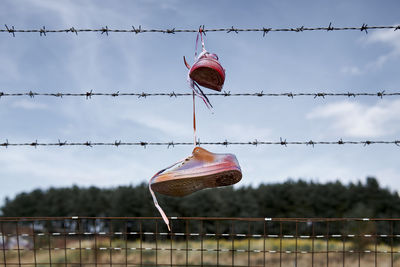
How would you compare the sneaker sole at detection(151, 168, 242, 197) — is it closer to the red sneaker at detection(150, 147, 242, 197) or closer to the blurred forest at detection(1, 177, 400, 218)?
the red sneaker at detection(150, 147, 242, 197)

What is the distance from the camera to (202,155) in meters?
2.38

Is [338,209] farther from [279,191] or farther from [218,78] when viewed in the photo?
[218,78]

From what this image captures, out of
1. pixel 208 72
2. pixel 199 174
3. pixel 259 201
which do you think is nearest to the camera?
pixel 199 174

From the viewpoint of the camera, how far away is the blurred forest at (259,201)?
18.7 meters

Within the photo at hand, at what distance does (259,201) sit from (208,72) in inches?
730

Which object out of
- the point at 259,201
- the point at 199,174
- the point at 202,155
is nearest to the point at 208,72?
the point at 202,155

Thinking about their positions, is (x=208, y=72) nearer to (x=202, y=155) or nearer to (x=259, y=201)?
(x=202, y=155)

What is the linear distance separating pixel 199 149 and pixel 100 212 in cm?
1931

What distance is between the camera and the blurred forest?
1869cm

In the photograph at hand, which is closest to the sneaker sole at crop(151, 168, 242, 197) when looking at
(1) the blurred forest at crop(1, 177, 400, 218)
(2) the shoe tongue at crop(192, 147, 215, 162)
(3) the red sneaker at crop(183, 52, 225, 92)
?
(2) the shoe tongue at crop(192, 147, 215, 162)

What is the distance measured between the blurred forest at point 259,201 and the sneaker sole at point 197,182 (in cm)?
1563

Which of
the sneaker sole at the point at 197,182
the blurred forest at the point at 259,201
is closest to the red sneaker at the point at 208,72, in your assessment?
the sneaker sole at the point at 197,182

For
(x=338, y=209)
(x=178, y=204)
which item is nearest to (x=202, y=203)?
(x=178, y=204)

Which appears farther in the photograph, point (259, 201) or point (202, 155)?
point (259, 201)
